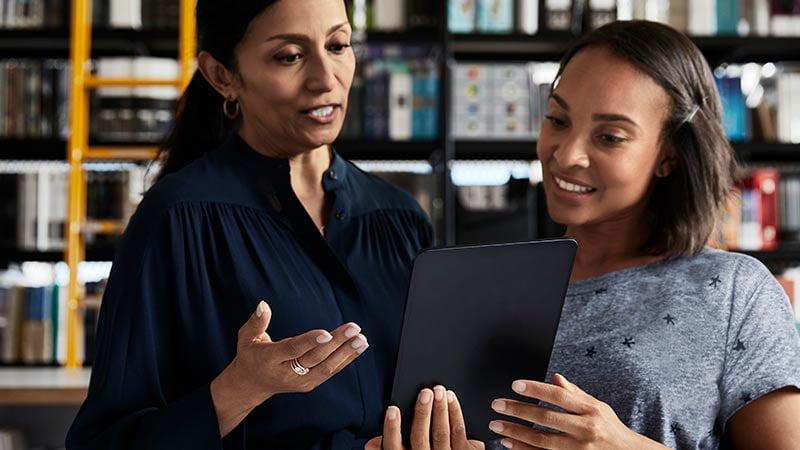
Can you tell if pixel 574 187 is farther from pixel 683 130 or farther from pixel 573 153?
pixel 683 130

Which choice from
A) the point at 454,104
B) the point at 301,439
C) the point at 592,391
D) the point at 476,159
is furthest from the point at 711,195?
the point at 476,159

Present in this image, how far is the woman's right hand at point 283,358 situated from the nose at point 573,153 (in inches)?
18.4

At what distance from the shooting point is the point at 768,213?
3.39 meters

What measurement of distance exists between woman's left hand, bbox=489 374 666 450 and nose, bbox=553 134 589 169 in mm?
339

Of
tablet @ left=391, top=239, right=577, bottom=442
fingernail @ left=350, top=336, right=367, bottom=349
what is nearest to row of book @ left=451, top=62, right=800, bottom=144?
tablet @ left=391, top=239, right=577, bottom=442

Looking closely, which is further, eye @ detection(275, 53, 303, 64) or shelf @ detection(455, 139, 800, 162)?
shelf @ detection(455, 139, 800, 162)

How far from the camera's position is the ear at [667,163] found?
1298 millimetres

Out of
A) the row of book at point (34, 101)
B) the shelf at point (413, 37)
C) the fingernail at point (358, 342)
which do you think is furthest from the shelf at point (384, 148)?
the fingernail at point (358, 342)

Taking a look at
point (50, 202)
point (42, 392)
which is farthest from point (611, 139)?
point (50, 202)

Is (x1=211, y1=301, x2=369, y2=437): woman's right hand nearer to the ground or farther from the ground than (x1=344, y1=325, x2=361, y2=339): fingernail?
nearer to the ground

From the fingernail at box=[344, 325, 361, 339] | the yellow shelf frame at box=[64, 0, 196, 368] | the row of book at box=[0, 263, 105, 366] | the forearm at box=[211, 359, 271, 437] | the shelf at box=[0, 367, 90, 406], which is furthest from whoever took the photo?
the row of book at box=[0, 263, 105, 366]

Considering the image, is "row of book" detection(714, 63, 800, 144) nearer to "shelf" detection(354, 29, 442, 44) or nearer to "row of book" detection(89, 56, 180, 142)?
"shelf" detection(354, 29, 442, 44)

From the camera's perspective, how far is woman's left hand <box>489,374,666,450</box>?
100cm

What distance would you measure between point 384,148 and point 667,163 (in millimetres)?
2060
